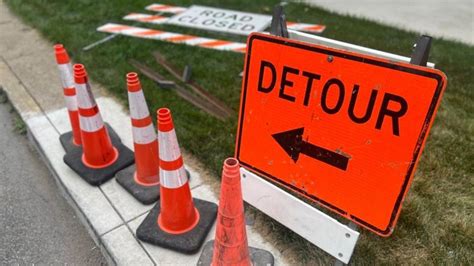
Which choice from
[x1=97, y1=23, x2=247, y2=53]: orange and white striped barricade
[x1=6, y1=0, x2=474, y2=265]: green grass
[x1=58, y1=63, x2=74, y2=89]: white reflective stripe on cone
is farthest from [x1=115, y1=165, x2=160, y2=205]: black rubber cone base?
[x1=97, y1=23, x2=247, y2=53]: orange and white striped barricade

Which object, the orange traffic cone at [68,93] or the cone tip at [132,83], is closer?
the cone tip at [132,83]

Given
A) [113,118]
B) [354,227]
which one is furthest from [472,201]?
[113,118]

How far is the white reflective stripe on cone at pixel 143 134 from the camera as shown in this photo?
9.47 feet

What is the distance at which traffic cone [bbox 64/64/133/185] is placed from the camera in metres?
3.02

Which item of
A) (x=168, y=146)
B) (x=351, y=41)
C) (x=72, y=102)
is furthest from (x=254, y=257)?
(x=351, y=41)

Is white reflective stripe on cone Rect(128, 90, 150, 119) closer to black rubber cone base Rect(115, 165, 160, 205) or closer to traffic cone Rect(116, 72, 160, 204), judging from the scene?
traffic cone Rect(116, 72, 160, 204)

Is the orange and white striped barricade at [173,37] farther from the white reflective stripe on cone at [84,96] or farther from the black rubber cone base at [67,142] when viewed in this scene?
the white reflective stripe on cone at [84,96]

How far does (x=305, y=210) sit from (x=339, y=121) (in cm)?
62

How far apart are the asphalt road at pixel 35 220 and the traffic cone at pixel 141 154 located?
501 mm

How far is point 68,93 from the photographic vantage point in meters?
3.43

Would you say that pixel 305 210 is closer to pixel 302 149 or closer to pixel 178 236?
pixel 302 149

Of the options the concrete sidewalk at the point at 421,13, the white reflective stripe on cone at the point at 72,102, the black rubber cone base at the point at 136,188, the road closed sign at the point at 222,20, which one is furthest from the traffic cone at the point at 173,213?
the concrete sidewalk at the point at 421,13

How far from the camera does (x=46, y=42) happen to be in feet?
19.9

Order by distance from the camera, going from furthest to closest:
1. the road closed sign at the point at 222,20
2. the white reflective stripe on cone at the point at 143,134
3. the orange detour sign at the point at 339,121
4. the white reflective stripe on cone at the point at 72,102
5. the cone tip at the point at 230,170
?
the road closed sign at the point at 222,20 < the white reflective stripe on cone at the point at 72,102 < the white reflective stripe on cone at the point at 143,134 < the cone tip at the point at 230,170 < the orange detour sign at the point at 339,121
